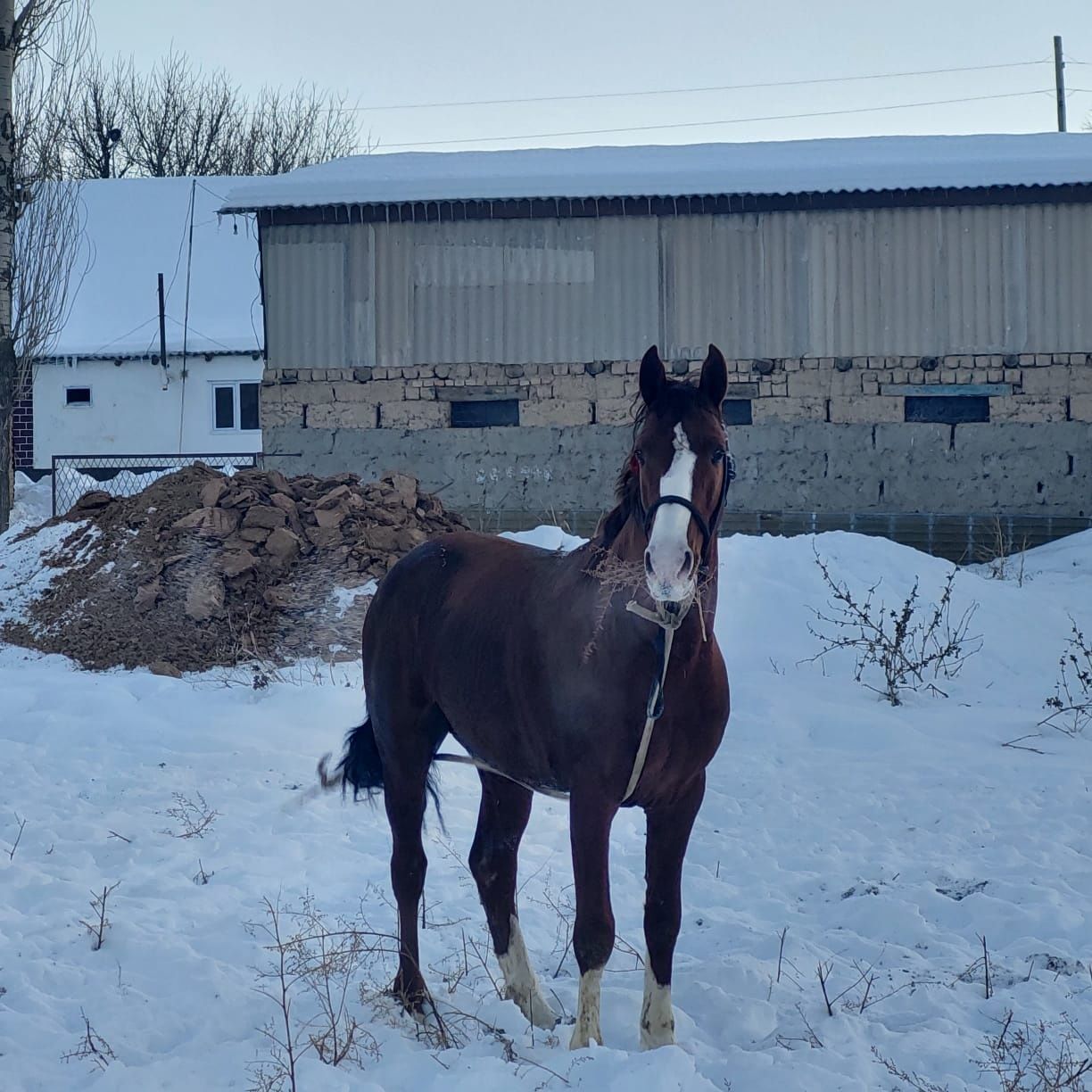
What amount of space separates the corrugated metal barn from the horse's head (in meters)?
11.7

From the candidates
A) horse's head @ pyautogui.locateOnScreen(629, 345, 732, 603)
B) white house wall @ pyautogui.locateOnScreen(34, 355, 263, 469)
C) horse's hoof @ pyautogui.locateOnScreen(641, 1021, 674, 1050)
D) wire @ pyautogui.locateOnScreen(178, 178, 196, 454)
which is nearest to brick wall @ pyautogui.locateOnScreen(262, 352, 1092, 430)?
white house wall @ pyautogui.locateOnScreen(34, 355, 263, 469)

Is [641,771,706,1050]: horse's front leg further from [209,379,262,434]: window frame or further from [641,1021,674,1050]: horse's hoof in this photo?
[209,379,262,434]: window frame

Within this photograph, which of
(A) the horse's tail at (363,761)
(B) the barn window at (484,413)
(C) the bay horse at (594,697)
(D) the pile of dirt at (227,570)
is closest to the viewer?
(C) the bay horse at (594,697)

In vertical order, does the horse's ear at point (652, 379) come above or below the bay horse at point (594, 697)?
above

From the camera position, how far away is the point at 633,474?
3.60 meters

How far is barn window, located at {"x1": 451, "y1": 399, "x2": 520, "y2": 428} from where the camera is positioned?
15617 mm

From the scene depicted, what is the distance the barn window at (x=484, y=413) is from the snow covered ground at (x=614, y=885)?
22.9ft

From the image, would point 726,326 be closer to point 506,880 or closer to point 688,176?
point 688,176

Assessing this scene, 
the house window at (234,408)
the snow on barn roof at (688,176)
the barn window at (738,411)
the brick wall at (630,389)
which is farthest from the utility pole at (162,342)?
the barn window at (738,411)

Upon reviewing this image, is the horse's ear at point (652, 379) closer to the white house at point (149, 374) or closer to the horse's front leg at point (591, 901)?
the horse's front leg at point (591, 901)

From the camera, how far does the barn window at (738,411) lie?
15.4 m

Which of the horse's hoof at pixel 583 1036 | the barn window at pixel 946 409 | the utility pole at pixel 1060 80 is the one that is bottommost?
the horse's hoof at pixel 583 1036

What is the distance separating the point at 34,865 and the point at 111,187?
2747cm

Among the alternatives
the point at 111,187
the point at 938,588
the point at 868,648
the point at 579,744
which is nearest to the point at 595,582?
the point at 579,744
